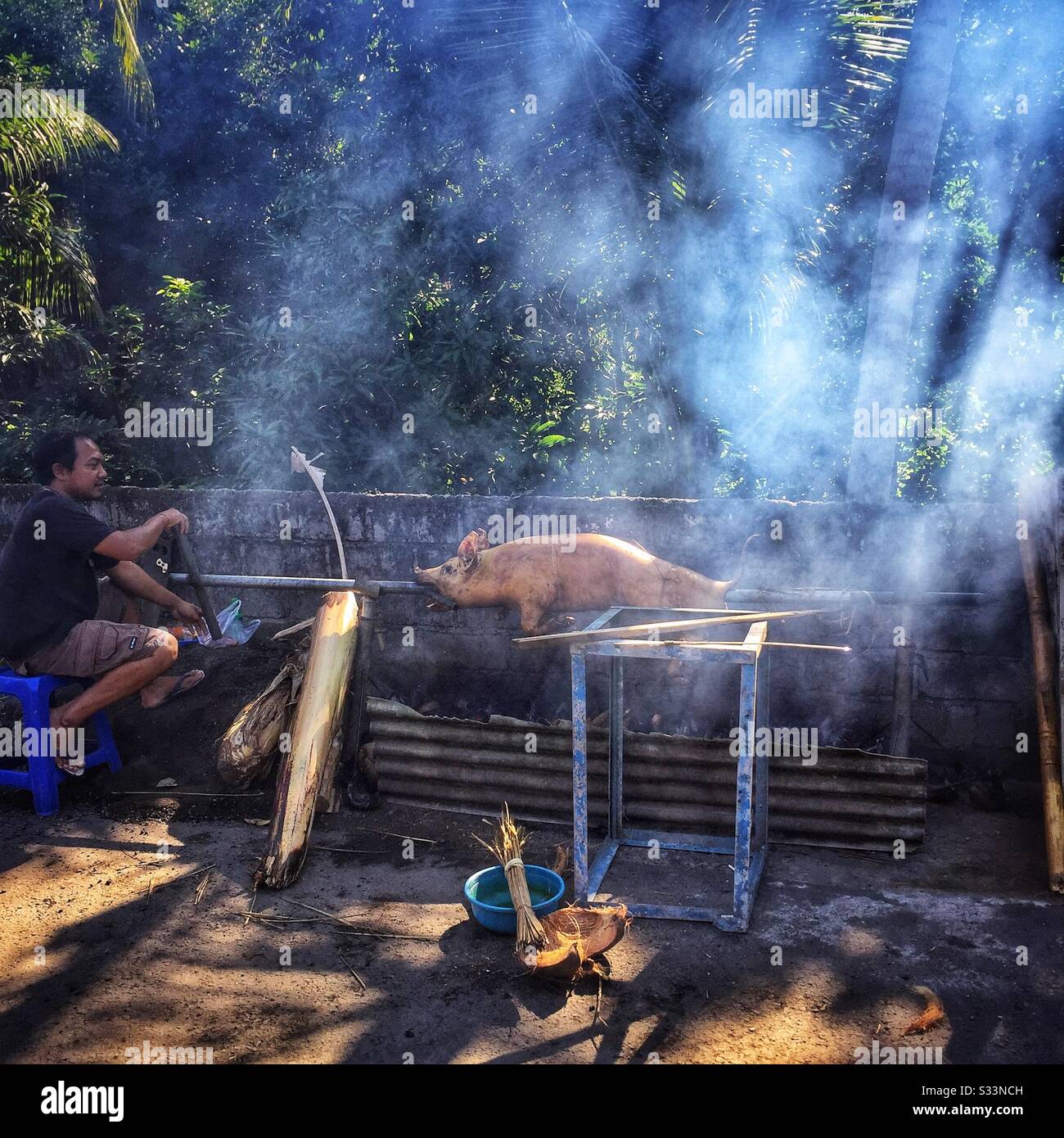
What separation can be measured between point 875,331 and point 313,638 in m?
4.34

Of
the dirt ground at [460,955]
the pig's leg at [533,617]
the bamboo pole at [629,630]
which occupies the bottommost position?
the dirt ground at [460,955]

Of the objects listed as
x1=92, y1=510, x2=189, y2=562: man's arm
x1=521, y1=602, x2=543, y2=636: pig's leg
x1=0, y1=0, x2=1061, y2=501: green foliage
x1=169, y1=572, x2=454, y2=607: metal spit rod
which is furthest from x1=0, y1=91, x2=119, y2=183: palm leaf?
x1=521, y1=602, x2=543, y2=636: pig's leg

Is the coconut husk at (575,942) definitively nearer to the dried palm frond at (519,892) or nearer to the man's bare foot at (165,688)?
the dried palm frond at (519,892)

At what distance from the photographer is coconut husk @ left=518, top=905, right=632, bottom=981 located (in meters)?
3.58

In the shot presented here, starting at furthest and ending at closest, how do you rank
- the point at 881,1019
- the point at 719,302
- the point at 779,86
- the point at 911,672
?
1. the point at 719,302
2. the point at 779,86
3. the point at 911,672
4. the point at 881,1019

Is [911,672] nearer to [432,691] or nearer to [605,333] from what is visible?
[432,691]

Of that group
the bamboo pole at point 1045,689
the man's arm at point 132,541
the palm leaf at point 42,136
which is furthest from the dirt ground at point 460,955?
the palm leaf at point 42,136

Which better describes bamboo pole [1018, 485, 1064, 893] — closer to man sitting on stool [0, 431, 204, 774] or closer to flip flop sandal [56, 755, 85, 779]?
man sitting on stool [0, 431, 204, 774]

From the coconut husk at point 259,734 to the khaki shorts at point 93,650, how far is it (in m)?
0.77

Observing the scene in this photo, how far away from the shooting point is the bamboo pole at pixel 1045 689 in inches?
170

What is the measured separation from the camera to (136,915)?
170 inches

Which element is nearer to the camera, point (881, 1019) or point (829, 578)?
point (881, 1019)

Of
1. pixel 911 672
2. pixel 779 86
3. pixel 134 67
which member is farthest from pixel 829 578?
pixel 134 67

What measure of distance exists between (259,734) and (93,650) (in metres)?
1.14
